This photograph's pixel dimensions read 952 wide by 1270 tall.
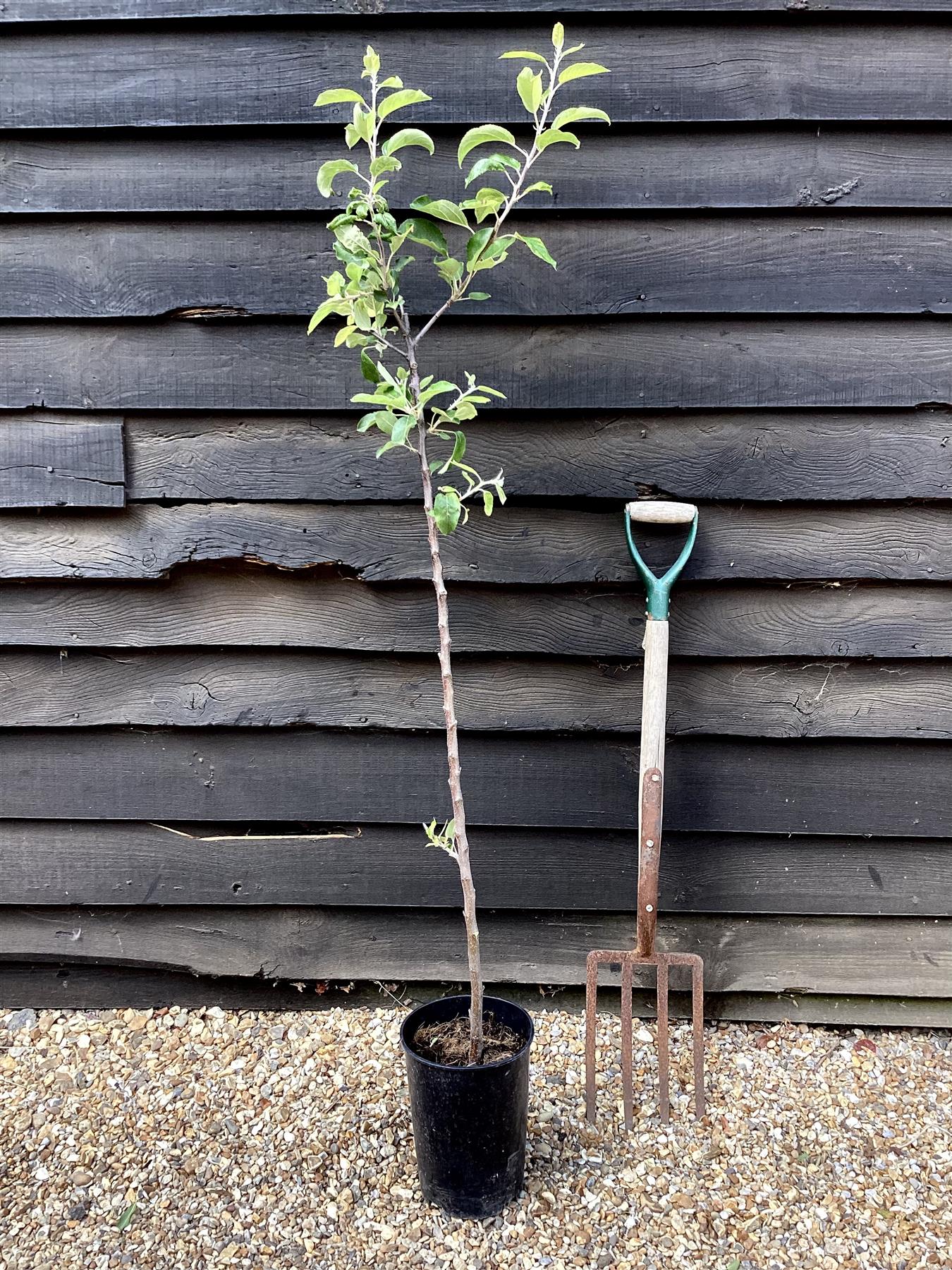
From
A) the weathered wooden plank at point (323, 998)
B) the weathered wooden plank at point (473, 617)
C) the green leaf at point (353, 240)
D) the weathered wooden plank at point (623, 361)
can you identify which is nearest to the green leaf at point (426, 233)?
the green leaf at point (353, 240)

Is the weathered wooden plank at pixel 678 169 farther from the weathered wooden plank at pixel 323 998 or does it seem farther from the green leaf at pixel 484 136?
the weathered wooden plank at pixel 323 998

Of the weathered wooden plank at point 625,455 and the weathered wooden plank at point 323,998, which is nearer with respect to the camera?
the weathered wooden plank at point 625,455

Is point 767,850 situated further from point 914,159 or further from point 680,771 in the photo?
point 914,159

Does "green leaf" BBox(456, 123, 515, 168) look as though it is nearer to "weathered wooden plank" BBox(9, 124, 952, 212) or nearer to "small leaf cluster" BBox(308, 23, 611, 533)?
"small leaf cluster" BBox(308, 23, 611, 533)

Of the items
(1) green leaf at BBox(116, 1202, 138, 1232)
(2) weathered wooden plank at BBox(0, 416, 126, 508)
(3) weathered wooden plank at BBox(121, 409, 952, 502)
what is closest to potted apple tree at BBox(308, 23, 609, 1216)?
(3) weathered wooden plank at BBox(121, 409, 952, 502)

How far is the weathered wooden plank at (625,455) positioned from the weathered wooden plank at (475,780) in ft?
1.87

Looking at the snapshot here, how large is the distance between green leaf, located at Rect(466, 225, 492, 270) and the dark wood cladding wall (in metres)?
0.34

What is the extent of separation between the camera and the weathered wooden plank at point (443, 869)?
1.97 meters

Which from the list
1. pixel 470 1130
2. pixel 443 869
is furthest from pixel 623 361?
pixel 470 1130

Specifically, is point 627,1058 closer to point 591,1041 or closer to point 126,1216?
point 591,1041

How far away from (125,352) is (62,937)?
139 cm

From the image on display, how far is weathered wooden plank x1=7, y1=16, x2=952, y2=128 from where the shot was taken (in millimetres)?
1740

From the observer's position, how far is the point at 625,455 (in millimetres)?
1845

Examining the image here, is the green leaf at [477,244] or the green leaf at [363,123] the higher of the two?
the green leaf at [363,123]
